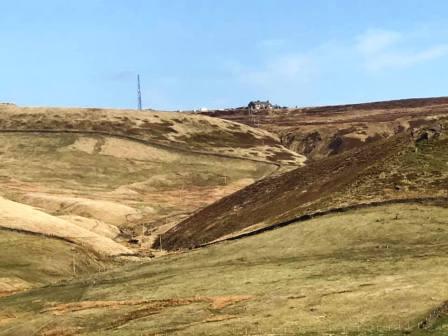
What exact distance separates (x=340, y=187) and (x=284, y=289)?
34.3 meters

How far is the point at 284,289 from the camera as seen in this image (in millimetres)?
46250

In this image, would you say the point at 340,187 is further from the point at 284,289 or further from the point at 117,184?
the point at 117,184

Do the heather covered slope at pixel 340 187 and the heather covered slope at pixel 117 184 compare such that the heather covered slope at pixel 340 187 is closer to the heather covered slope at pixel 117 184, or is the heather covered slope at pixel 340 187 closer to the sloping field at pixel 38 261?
the sloping field at pixel 38 261

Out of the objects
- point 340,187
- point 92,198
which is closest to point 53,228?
point 340,187

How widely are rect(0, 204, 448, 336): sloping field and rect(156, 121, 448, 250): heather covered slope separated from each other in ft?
17.8

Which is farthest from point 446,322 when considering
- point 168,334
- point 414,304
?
point 168,334

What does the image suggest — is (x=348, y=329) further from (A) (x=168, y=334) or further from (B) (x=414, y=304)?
(A) (x=168, y=334)

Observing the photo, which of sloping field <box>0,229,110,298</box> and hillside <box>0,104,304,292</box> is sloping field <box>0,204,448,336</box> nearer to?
sloping field <box>0,229,110,298</box>

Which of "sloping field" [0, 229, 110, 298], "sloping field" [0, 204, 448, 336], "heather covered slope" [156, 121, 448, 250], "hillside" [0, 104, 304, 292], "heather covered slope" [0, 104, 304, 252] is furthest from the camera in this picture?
"heather covered slope" [0, 104, 304, 252]

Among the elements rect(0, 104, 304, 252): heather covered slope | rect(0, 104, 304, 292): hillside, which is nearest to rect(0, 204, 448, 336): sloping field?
rect(0, 104, 304, 292): hillside

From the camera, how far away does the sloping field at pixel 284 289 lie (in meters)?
37.6

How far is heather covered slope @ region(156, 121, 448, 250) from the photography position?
2849 inches

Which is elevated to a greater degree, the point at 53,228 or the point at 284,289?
the point at 284,289

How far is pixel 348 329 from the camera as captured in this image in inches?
1347
